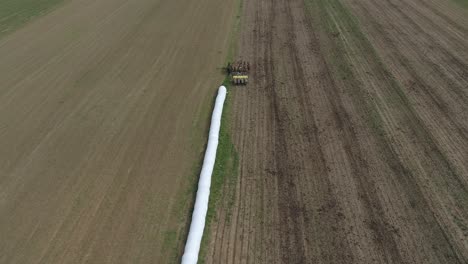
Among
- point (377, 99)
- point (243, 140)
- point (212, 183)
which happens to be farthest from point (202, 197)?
point (377, 99)

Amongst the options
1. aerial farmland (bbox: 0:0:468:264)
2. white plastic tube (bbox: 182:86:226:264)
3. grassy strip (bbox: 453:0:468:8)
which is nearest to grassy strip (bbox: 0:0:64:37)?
aerial farmland (bbox: 0:0:468:264)

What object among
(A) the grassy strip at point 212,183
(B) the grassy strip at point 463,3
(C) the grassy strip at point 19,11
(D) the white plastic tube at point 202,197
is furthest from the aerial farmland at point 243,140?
(B) the grassy strip at point 463,3

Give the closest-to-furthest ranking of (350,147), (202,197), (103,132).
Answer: (202,197), (350,147), (103,132)

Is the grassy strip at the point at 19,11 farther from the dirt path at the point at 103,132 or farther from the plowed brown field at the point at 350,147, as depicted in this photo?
the plowed brown field at the point at 350,147

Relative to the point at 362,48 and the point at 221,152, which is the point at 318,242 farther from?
the point at 362,48

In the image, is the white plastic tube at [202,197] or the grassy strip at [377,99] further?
the grassy strip at [377,99]

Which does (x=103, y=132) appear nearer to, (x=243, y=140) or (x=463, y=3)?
(x=243, y=140)
